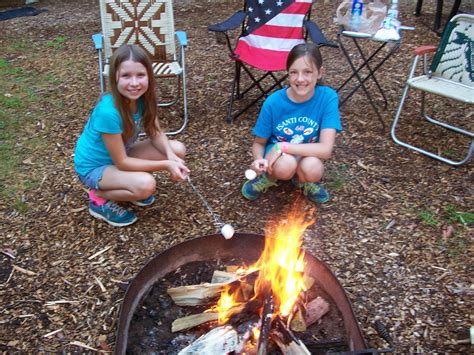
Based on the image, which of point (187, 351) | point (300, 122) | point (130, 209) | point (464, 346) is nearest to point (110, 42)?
point (130, 209)

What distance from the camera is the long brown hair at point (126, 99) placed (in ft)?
8.51

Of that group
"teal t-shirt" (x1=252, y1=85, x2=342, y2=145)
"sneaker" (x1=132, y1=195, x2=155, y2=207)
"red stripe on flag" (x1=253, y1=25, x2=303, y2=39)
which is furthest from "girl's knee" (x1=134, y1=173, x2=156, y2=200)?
"red stripe on flag" (x1=253, y1=25, x2=303, y2=39)

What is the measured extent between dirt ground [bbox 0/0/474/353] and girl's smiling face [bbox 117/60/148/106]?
0.89 m

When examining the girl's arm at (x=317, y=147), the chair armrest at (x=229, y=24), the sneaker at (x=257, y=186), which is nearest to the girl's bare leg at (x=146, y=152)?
the sneaker at (x=257, y=186)

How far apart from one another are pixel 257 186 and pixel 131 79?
3.72 ft

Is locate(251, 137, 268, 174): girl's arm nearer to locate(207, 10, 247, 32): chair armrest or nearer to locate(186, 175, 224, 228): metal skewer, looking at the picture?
locate(186, 175, 224, 228): metal skewer

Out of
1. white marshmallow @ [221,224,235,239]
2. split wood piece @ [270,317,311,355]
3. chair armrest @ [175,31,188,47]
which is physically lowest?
split wood piece @ [270,317,311,355]

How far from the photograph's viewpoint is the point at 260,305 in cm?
213

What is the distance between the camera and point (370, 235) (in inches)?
117

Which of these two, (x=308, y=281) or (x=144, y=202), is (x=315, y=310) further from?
(x=144, y=202)

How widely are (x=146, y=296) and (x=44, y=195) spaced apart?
4.51 ft

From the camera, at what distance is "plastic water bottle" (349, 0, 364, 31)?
4.05m

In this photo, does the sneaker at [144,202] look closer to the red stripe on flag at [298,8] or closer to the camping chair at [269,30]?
the camping chair at [269,30]

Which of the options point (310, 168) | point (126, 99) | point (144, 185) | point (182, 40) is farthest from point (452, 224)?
point (182, 40)
